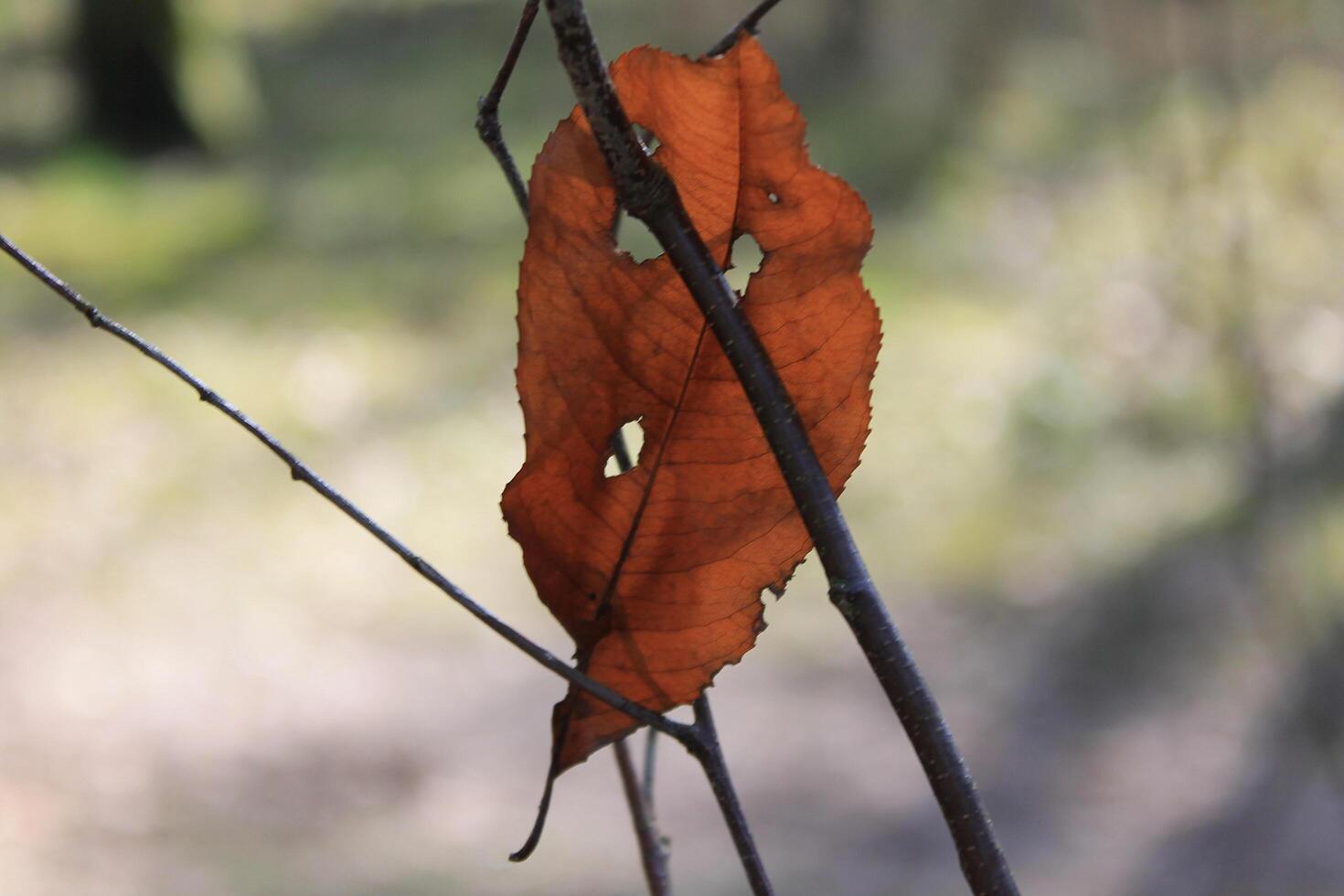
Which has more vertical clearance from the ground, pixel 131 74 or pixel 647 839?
pixel 131 74

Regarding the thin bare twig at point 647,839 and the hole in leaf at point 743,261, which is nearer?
the thin bare twig at point 647,839

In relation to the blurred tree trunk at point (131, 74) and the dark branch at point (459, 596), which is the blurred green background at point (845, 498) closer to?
the blurred tree trunk at point (131, 74)

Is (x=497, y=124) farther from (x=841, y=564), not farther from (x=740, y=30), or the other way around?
(x=841, y=564)

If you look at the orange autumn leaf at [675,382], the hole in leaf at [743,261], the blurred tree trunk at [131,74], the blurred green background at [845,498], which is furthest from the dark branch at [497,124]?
the blurred tree trunk at [131,74]

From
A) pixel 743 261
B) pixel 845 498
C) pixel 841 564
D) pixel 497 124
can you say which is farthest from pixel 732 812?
pixel 743 261

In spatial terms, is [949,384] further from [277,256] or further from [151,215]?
[151,215]
